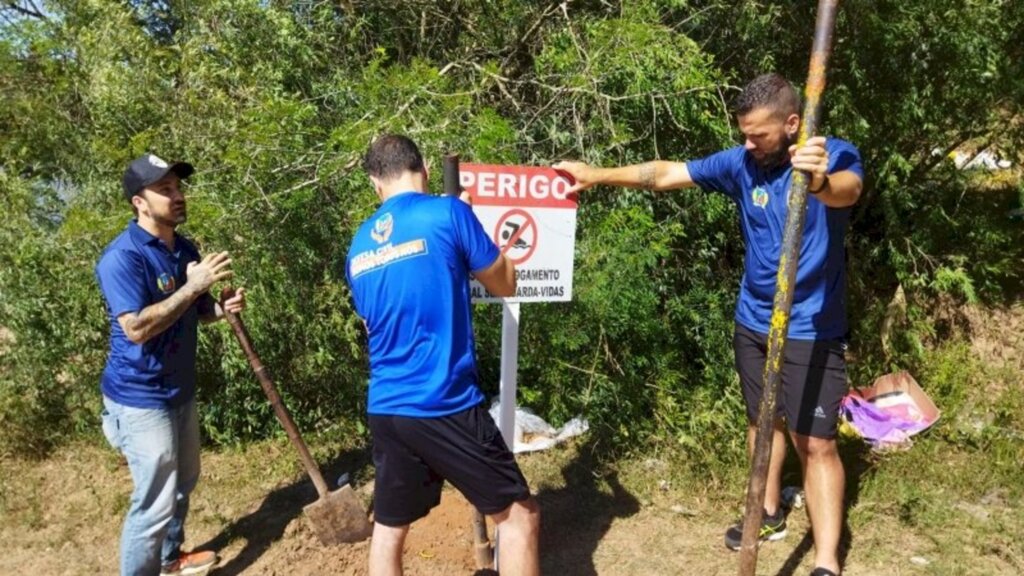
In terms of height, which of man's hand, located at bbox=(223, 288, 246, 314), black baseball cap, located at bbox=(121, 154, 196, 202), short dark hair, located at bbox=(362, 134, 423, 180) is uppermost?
short dark hair, located at bbox=(362, 134, 423, 180)

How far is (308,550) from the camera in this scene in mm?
4113

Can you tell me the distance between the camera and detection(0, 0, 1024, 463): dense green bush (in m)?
4.57

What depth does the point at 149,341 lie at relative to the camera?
353cm

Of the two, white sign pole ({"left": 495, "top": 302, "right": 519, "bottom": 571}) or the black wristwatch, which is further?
white sign pole ({"left": 495, "top": 302, "right": 519, "bottom": 571})

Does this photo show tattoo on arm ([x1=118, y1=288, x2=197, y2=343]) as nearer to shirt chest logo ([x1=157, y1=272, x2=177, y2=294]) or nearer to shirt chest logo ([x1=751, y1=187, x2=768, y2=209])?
shirt chest logo ([x1=157, y1=272, x2=177, y2=294])

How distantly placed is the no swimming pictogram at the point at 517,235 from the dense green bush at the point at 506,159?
0.94 meters

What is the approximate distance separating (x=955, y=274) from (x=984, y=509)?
1.94 m

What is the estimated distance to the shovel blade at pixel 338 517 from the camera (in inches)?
155

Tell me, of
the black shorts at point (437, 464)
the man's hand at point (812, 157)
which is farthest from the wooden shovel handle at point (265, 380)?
the man's hand at point (812, 157)

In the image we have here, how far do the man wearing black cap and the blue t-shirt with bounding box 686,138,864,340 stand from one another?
2322mm

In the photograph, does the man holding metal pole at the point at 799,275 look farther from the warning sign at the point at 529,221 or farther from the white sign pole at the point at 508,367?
the white sign pole at the point at 508,367

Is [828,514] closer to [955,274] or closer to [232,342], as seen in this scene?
[955,274]

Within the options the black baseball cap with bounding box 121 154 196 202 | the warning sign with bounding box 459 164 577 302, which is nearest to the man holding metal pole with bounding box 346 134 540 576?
the warning sign with bounding box 459 164 577 302

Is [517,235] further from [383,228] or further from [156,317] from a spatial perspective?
[156,317]
